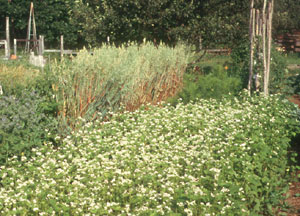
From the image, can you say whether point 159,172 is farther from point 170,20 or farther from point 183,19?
point 183,19

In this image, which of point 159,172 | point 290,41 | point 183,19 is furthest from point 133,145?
point 290,41

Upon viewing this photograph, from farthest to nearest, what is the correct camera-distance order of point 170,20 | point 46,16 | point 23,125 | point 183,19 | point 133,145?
point 46,16, point 183,19, point 170,20, point 23,125, point 133,145

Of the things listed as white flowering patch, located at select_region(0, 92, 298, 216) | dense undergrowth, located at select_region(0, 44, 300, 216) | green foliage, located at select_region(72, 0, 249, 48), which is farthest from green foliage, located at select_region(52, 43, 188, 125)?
green foliage, located at select_region(72, 0, 249, 48)

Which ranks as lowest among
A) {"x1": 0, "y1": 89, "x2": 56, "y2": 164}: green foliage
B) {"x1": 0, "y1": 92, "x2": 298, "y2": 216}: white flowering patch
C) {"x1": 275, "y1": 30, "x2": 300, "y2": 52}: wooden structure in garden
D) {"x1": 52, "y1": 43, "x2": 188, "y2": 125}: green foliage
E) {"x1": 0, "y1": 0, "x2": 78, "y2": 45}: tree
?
{"x1": 0, "y1": 92, "x2": 298, "y2": 216}: white flowering patch

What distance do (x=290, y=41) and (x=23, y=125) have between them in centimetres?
2247

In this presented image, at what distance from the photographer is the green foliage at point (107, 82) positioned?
7.24 meters

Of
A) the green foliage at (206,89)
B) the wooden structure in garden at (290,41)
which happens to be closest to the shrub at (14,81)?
the green foliage at (206,89)

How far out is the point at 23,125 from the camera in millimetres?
6012

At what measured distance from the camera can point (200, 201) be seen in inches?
173

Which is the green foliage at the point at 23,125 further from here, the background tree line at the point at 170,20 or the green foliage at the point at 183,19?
the green foliage at the point at 183,19

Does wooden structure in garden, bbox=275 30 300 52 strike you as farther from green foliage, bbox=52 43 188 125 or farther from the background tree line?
green foliage, bbox=52 43 188 125

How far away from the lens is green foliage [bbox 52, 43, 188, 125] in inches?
285

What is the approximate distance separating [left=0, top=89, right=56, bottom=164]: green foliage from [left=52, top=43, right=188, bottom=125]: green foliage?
0.42 m

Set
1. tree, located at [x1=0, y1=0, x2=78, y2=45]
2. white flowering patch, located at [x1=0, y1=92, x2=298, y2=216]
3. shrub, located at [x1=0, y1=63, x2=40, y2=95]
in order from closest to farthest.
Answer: white flowering patch, located at [x1=0, y1=92, x2=298, y2=216] < shrub, located at [x1=0, y1=63, x2=40, y2=95] < tree, located at [x1=0, y1=0, x2=78, y2=45]
